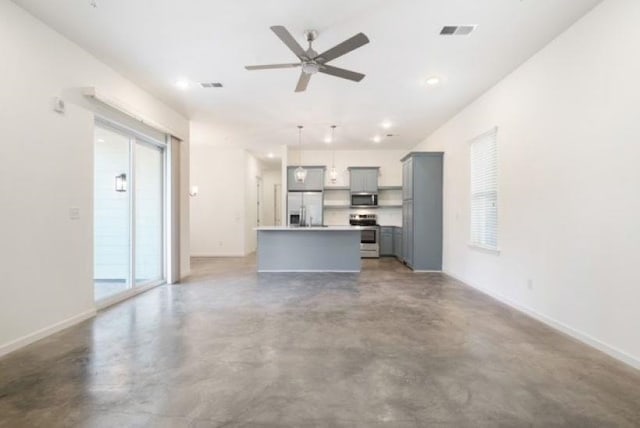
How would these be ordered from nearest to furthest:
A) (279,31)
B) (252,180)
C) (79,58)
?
(279,31) < (79,58) < (252,180)

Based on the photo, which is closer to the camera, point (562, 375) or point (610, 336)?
point (562, 375)

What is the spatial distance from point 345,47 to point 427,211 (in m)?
4.52

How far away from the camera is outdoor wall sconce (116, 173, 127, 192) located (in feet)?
14.5

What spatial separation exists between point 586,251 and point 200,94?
5.33 m

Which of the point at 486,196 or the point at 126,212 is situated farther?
the point at 486,196

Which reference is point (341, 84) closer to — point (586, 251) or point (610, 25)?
point (610, 25)

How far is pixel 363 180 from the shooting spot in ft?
28.5

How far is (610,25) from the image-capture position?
105 inches

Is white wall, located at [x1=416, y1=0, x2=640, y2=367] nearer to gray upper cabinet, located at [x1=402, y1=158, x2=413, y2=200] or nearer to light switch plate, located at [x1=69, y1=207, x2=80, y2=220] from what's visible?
gray upper cabinet, located at [x1=402, y1=158, x2=413, y2=200]

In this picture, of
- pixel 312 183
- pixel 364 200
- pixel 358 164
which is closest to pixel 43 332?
pixel 312 183

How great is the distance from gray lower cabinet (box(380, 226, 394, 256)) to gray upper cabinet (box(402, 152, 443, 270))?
6.54 ft

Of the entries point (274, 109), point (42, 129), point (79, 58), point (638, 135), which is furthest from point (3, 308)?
point (638, 135)

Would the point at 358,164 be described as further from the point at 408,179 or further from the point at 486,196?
the point at 486,196

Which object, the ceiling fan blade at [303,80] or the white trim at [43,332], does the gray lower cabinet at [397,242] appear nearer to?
the ceiling fan blade at [303,80]
